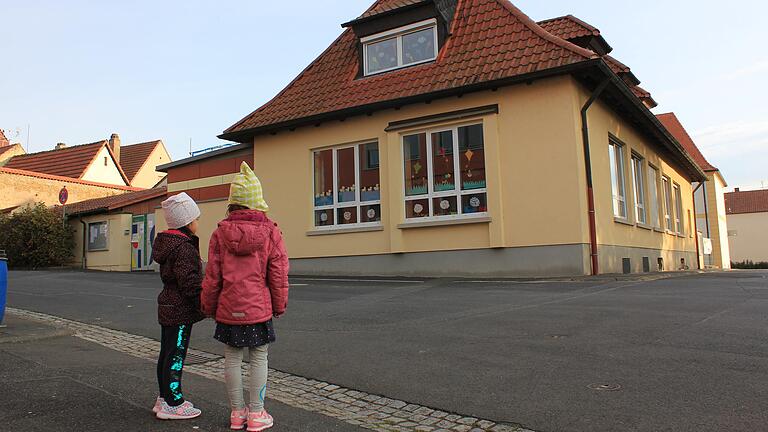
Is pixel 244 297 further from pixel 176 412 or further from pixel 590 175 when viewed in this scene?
pixel 590 175

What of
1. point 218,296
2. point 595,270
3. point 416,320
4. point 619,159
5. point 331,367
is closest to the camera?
point 218,296

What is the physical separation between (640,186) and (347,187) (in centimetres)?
910

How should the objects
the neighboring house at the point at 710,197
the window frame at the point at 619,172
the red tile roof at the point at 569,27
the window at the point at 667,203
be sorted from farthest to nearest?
the neighboring house at the point at 710,197, the window at the point at 667,203, the red tile roof at the point at 569,27, the window frame at the point at 619,172

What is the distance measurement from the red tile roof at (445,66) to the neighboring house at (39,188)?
1846 centimetres

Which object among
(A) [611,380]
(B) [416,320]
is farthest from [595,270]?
(A) [611,380]

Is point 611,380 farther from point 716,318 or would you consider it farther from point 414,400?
point 716,318

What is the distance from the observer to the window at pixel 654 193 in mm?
18578

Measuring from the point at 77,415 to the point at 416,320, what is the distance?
172 inches

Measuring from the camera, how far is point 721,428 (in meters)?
3.54

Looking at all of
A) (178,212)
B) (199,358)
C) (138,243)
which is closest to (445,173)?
(199,358)

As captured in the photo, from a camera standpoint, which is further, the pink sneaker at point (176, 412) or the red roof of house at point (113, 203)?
the red roof of house at point (113, 203)

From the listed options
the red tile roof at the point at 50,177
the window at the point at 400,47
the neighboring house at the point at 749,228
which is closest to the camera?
the window at the point at 400,47

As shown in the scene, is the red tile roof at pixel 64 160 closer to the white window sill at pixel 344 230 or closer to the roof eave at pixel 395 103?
the roof eave at pixel 395 103

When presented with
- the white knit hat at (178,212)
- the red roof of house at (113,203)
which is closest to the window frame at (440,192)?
the white knit hat at (178,212)
